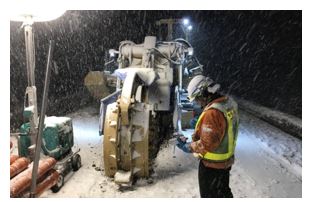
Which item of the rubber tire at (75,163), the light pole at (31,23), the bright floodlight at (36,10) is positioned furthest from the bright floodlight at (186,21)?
the bright floodlight at (36,10)

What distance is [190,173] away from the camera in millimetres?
5746

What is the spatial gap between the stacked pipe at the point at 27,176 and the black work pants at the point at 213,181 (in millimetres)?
2196

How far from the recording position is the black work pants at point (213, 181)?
3834 millimetres

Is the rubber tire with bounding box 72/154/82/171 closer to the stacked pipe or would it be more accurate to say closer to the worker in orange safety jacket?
the stacked pipe

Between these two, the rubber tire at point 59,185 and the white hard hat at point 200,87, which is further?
the rubber tire at point 59,185

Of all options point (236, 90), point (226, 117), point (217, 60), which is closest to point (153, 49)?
point (226, 117)

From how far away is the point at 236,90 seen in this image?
20.6 meters

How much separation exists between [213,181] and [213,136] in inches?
25.6

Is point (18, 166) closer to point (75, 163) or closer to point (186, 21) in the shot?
point (75, 163)

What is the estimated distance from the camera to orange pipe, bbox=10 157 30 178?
438cm

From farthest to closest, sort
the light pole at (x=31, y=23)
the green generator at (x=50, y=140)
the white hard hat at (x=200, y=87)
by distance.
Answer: the green generator at (x=50, y=140)
the white hard hat at (x=200, y=87)
the light pole at (x=31, y=23)

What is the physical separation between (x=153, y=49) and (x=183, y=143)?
10.6 feet

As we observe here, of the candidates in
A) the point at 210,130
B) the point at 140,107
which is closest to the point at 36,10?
the point at 140,107

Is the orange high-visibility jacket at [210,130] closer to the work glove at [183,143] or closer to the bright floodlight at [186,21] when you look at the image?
the work glove at [183,143]
